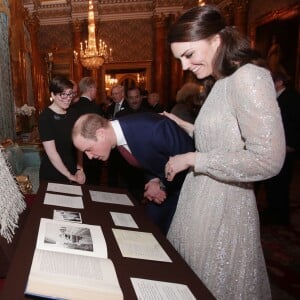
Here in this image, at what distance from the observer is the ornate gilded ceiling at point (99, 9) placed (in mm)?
11672

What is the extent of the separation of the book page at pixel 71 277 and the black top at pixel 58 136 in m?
1.74

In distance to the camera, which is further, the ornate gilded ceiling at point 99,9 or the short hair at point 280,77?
the ornate gilded ceiling at point 99,9

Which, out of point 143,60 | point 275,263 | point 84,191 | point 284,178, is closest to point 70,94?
point 84,191

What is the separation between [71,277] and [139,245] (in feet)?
1.22

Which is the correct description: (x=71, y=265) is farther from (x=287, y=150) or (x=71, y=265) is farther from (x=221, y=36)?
(x=287, y=150)

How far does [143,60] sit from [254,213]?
11.3m

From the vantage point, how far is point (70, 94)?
2.67m

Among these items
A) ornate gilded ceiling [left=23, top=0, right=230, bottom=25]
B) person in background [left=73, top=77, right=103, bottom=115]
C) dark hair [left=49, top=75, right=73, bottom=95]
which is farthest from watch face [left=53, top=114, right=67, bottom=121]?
ornate gilded ceiling [left=23, top=0, right=230, bottom=25]

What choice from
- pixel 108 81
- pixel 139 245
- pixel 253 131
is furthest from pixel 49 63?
pixel 253 131

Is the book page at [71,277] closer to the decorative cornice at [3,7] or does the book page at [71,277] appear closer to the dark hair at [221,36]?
the dark hair at [221,36]

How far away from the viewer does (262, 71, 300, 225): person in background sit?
11.7 feet

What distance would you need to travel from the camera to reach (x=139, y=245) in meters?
1.21

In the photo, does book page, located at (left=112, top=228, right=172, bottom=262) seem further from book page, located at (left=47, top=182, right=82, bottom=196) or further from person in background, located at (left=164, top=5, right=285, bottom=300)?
book page, located at (left=47, top=182, right=82, bottom=196)

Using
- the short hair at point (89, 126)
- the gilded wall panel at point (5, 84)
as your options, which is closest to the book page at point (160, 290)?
the short hair at point (89, 126)
